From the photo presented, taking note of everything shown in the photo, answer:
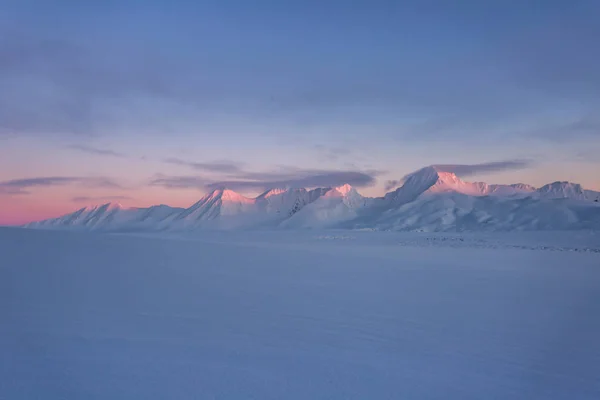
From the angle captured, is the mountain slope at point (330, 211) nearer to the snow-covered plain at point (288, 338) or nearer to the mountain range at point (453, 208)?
the mountain range at point (453, 208)

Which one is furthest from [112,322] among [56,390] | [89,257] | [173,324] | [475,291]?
[89,257]

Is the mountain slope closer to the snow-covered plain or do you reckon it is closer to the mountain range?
the mountain range

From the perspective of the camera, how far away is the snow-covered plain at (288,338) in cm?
466

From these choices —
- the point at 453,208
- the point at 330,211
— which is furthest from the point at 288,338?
the point at 330,211

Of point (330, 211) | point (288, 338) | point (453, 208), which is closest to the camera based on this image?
point (288, 338)

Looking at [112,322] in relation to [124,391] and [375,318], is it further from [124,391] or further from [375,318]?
[375,318]

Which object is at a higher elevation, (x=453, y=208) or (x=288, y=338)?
(x=453, y=208)

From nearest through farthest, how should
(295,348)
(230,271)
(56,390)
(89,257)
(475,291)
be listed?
1. (56,390)
2. (295,348)
3. (475,291)
4. (230,271)
5. (89,257)

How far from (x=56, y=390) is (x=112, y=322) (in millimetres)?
2499

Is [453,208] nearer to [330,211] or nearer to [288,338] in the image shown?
[330,211]

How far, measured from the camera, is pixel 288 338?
20.5 feet

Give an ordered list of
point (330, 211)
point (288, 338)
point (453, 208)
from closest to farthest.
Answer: point (288, 338) → point (453, 208) → point (330, 211)

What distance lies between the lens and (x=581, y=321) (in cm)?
763

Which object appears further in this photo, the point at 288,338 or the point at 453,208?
the point at 453,208
